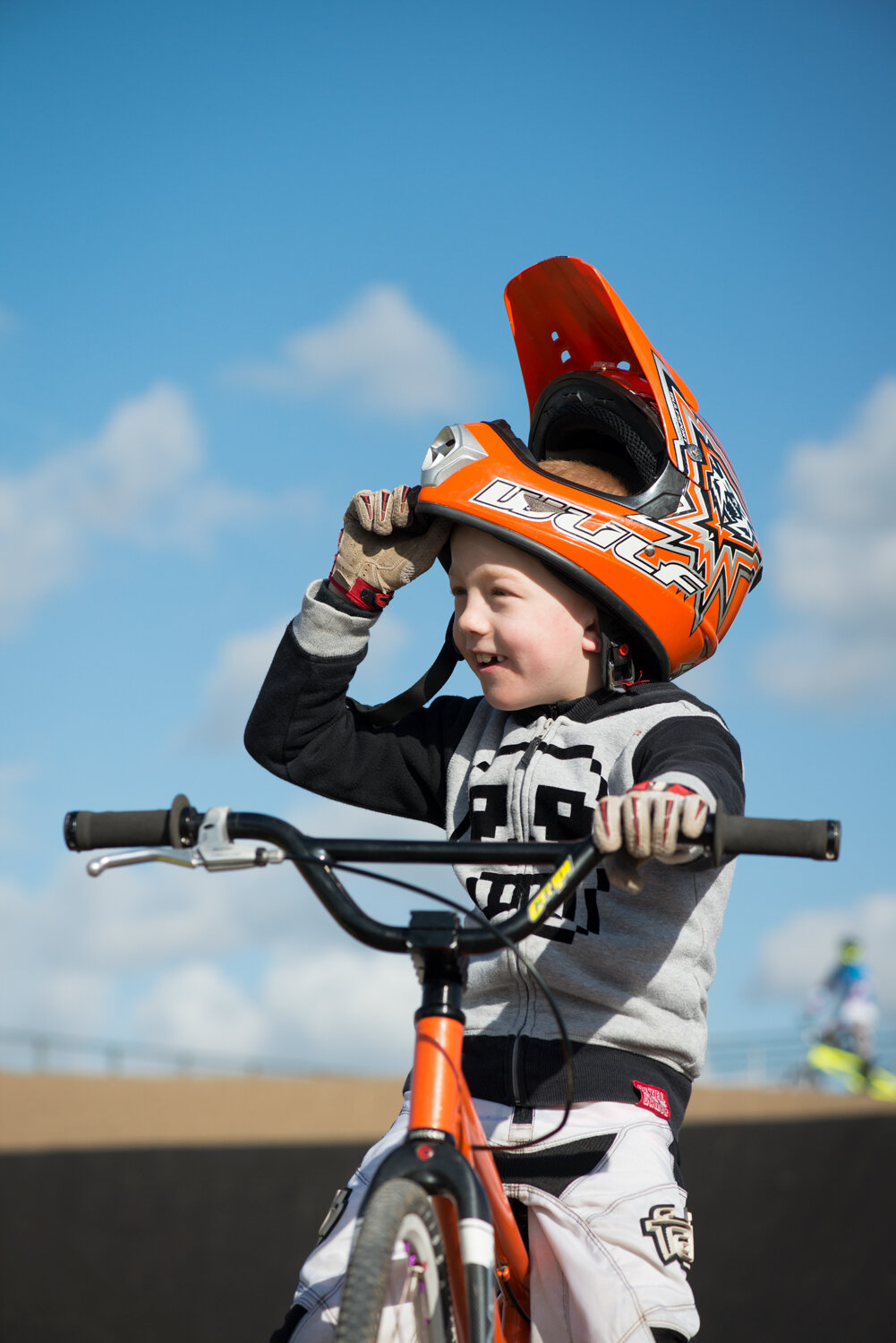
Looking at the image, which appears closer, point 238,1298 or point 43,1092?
point 238,1298

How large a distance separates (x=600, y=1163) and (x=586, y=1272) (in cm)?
19

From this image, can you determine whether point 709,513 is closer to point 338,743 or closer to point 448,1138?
point 338,743

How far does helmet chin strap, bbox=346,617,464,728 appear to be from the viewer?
3316mm

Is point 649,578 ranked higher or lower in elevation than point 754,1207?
higher

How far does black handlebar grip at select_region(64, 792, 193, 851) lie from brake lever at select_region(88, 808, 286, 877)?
2.6 inches

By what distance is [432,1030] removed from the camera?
2.07 m

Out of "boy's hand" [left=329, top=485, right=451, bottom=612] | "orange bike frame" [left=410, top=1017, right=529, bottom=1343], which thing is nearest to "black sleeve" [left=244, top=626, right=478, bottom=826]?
"boy's hand" [left=329, top=485, right=451, bottom=612]

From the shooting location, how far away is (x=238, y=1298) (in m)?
13.0

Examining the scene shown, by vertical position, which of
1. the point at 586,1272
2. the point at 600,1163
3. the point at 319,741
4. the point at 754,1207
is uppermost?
the point at 319,741

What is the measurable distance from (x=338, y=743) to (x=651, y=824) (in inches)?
52.2

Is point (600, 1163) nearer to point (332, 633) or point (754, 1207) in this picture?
point (332, 633)

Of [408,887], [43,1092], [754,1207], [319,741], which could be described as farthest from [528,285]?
[43,1092]

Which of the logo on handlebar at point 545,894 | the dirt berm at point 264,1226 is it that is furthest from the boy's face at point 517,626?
the dirt berm at point 264,1226

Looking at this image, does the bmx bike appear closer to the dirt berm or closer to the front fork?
the front fork
